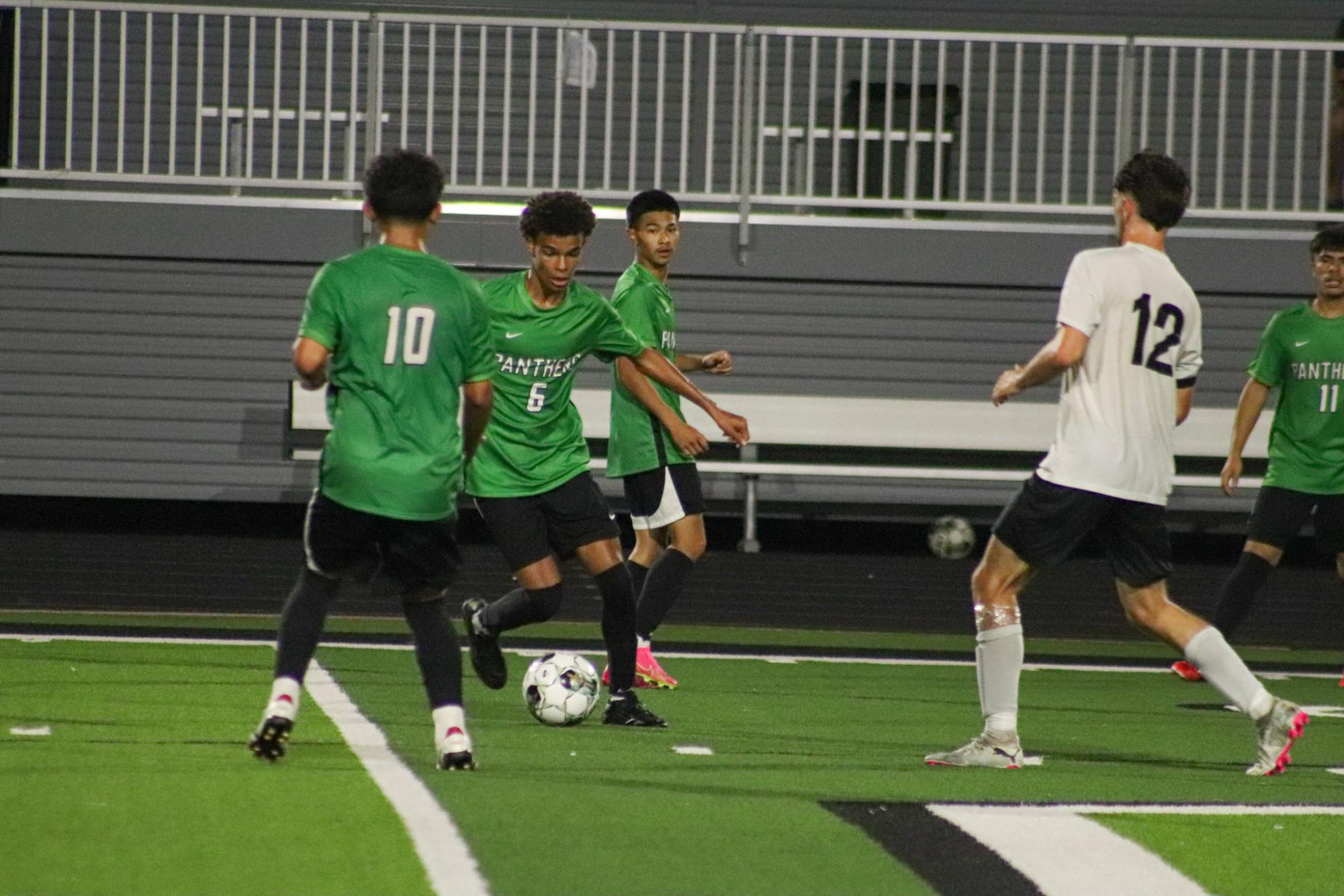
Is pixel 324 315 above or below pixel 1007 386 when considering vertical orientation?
above

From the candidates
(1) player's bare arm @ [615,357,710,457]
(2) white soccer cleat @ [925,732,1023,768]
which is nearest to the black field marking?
(2) white soccer cleat @ [925,732,1023,768]

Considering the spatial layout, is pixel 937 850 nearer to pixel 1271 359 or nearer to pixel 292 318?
pixel 1271 359

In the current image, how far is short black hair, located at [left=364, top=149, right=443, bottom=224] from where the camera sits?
496 centimetres

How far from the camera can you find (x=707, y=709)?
714 cm

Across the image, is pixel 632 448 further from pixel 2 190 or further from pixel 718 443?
pixel 2 190

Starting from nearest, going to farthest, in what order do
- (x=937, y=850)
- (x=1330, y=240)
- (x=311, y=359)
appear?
(x=937, y=850) → (x=311, y=359) → (x=1330, y=240)

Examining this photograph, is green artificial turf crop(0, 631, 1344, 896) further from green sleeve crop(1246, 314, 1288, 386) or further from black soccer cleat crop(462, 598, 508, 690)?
green sleeve crop(1246, 314, 1288, 386)

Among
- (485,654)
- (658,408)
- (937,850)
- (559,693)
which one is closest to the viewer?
(937,850)

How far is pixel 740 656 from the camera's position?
938 cm

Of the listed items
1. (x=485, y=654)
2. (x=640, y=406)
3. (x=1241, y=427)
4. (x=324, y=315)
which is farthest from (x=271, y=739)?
(x=1241, y=427)

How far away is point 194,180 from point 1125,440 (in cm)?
961

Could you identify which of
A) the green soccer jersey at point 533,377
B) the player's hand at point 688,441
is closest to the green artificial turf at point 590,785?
the green soccer jersey at point 533,377

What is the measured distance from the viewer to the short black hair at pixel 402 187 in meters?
4.96

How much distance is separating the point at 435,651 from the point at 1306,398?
16.5 ft
